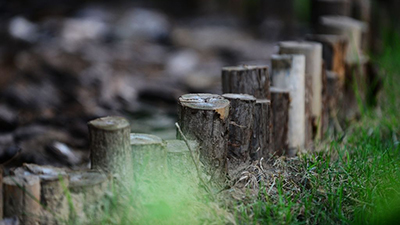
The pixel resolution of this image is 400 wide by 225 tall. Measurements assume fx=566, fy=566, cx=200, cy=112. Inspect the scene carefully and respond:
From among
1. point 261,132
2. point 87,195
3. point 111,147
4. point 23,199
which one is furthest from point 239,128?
point 23,199

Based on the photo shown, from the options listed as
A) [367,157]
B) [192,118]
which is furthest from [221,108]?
[367,157]

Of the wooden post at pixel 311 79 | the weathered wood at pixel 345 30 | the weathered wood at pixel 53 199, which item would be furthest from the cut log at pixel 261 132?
the weathered wood at pixel 345 30

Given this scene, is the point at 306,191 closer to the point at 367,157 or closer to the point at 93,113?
the point at 367,157

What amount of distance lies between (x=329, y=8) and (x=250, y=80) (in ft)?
7.61

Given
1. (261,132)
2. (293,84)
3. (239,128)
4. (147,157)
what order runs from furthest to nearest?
(293,84) < (261,132) < (239,128) < (147,157)

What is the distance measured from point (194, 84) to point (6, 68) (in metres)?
1.78

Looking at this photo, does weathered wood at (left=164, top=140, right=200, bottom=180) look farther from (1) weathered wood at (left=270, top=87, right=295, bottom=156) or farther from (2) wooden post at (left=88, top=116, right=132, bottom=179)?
(1) weathered wood at (left=270, top=87, right=295, bottom=156)

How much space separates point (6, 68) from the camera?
534 cm

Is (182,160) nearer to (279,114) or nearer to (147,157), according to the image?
(147,157)

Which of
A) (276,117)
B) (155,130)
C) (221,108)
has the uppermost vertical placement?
(221,108)

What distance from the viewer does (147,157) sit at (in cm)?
202

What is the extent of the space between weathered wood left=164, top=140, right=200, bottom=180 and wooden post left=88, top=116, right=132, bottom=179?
20 cm

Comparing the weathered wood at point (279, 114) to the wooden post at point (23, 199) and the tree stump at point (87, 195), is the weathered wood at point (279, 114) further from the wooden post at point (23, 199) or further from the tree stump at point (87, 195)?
the wooden post at point (23, 199)

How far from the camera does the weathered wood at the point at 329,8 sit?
464cm
